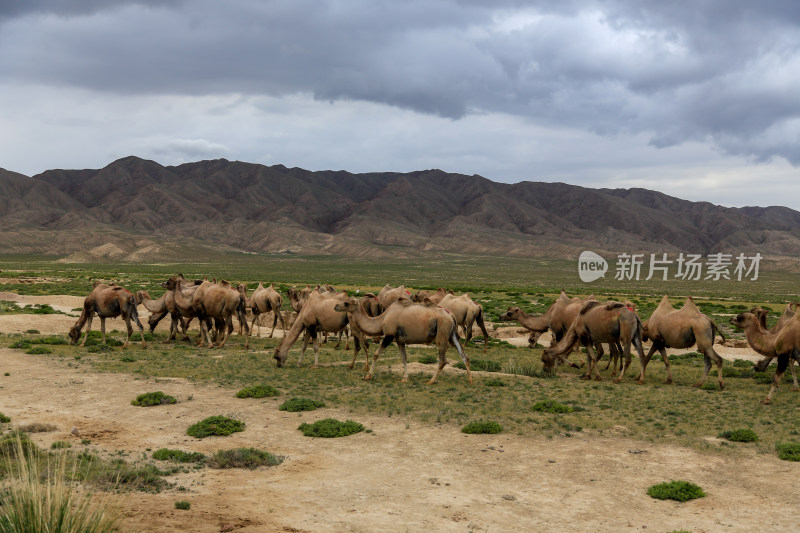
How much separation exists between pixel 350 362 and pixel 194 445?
10.4 m

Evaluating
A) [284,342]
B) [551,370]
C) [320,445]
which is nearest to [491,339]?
[551,370]

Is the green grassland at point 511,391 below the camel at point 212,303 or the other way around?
below

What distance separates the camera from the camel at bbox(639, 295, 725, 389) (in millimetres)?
18406

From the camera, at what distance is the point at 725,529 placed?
28.7ft

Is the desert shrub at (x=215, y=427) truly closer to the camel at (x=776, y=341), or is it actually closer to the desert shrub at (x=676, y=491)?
the desert shrub at (x=676, y=491)

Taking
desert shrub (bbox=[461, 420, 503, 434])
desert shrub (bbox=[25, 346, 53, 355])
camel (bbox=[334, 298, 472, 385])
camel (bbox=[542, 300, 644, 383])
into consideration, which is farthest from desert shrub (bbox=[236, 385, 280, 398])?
desert shrub (bbox=[25, 346, 53, 355])

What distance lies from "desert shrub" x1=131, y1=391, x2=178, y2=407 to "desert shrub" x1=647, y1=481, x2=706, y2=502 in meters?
11.3

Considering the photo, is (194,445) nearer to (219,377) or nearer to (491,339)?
(219,377)

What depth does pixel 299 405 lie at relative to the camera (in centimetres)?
1519

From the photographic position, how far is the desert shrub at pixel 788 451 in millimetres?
11656

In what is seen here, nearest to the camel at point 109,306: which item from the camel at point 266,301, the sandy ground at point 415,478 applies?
the camel at point 266,301

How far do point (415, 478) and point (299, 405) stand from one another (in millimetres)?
5304

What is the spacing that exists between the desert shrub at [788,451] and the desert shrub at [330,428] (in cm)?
830

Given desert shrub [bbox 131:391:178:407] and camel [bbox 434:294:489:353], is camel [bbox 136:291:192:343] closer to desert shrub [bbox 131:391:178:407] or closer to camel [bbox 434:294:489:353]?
desert shrub [bbox 131:391:178:407]
